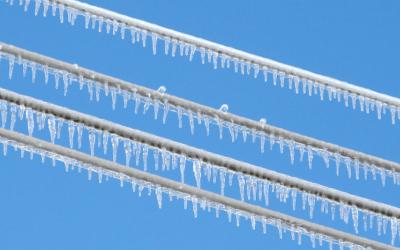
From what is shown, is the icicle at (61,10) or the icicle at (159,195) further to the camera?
the icicle at (61,10)

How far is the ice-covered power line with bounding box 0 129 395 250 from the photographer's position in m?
8.20

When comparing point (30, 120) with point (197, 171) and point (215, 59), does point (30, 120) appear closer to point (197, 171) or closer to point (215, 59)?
point (197, 171)

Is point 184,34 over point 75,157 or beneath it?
over

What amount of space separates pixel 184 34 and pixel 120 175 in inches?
131

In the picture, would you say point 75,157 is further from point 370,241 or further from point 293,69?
point 293,69

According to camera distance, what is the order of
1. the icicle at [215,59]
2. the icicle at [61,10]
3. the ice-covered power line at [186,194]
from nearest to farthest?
the ice-covered power line at [186,194] → the icicle at [61,10] → the icicle at [215,59]

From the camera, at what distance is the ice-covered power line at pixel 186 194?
820cm

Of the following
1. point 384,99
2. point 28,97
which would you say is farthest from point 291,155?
point 28,97

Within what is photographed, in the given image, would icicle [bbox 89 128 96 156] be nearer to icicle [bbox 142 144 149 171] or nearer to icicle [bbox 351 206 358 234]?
icicle [bbox 142 144 149 171]

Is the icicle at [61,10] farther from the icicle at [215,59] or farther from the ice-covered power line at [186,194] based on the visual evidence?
the ice-covered power line at [186,194]

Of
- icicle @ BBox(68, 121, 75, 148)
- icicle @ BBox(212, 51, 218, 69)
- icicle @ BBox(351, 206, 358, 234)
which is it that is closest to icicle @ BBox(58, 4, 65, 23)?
icicle @ BBox(212, 51, 218, 69)

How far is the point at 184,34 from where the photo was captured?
11.4m

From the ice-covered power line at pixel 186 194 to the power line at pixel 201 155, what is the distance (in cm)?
24

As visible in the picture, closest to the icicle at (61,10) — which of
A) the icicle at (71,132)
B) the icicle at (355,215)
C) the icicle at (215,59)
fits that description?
the icicle at (215,59)
